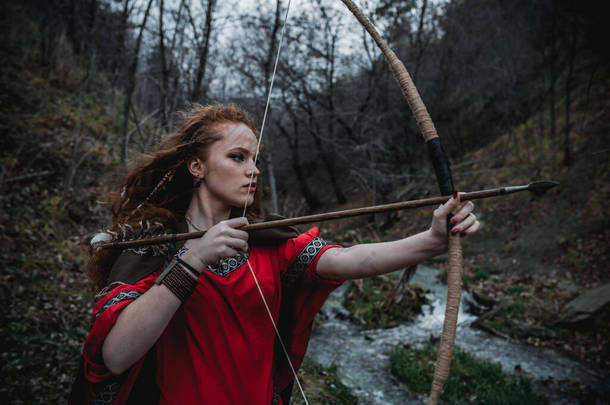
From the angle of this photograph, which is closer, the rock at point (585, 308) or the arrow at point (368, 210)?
the arrow at point (368, 210)

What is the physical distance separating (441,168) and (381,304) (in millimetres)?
5770

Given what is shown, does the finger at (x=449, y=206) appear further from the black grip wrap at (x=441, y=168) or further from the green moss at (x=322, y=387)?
the green moss at (x=322, y=387)

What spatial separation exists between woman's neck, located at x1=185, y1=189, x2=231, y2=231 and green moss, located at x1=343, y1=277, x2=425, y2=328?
524 cm

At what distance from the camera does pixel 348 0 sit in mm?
1693

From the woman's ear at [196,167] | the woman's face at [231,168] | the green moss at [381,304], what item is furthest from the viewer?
the green moss at [381,304]

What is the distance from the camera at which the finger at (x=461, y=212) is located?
1.27 metres

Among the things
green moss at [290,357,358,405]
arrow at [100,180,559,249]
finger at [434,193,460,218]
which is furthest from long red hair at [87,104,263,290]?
green moss at [290,357,358,405]

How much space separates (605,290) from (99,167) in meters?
10.0

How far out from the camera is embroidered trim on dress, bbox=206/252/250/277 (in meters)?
1.55

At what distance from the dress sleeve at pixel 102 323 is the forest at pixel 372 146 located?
1.32 metres

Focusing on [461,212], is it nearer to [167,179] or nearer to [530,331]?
[167,179]

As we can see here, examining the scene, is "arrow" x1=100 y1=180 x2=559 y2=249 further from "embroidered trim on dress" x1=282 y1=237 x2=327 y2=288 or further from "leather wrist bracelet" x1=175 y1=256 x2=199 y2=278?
"embroidered trim on dress" x1=282 y1=237 x2=327 y2=288

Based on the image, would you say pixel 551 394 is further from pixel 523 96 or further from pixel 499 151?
pixel 523 96

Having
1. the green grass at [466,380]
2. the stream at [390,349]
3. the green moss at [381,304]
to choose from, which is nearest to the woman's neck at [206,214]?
the stream at [390,349]
